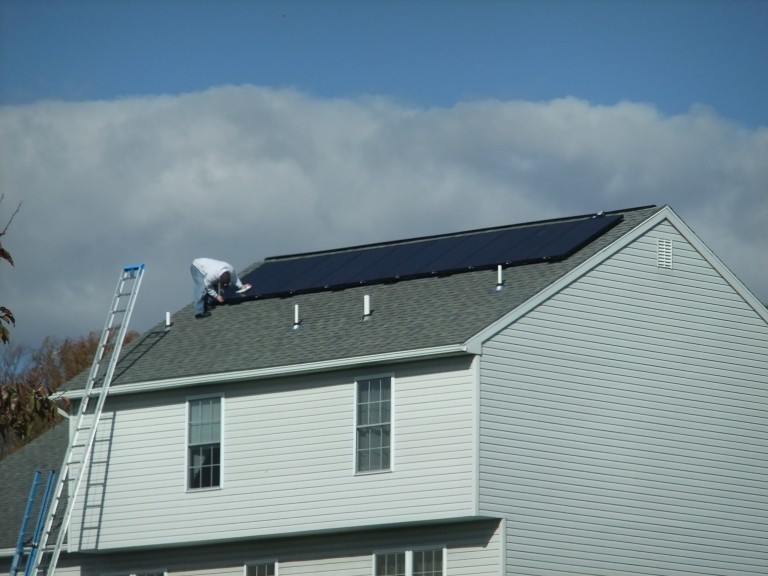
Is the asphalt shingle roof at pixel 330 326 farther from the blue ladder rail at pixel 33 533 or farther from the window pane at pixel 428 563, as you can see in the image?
the window pane at pixel 428 563

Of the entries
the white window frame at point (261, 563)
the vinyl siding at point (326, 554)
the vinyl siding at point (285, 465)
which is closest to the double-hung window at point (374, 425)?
the vinyl siding at point (285, 465)

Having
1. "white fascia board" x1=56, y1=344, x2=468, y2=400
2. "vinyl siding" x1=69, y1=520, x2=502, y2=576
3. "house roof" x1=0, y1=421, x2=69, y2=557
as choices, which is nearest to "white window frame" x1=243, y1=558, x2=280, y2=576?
"vinyl siding" x1=69, y1=520, x2=502, y2=576

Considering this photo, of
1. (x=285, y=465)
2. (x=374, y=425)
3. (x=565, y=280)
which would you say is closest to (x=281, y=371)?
(x=285, y=465)

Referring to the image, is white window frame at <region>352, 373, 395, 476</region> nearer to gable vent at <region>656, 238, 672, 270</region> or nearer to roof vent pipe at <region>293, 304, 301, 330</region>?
roof vent pipe at <region>293, 304, 301, 330</region>

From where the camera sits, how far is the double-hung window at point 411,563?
26792mm

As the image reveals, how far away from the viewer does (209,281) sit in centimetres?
3306

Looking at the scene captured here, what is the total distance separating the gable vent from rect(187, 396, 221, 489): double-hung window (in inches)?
361

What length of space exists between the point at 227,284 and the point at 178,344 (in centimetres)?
199

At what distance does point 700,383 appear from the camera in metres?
29.9

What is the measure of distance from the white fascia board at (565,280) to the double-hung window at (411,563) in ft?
12.4

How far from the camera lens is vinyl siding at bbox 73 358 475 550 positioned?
87.0ft

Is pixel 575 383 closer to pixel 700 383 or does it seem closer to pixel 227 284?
pixel 700 383

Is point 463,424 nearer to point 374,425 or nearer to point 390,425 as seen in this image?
point 390,425

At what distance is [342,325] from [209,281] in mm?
4491
